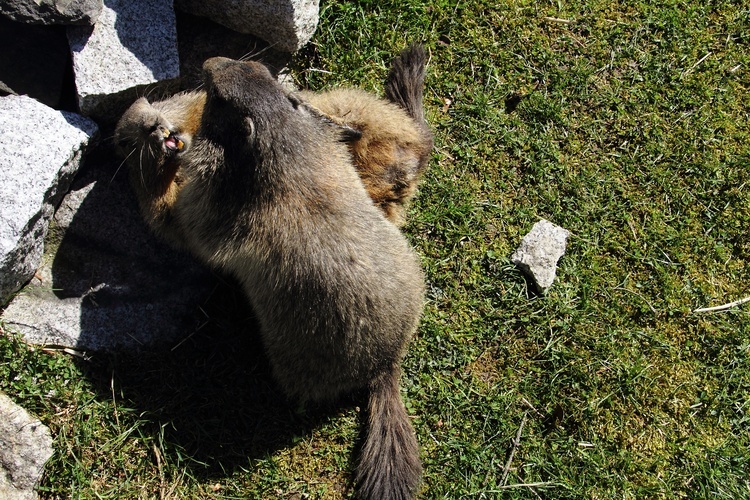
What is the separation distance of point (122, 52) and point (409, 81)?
215 cm

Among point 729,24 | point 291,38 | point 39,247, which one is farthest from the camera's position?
point 729,24

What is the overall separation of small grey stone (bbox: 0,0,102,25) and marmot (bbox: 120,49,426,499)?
32.0 inches

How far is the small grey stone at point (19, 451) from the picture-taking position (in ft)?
15.0

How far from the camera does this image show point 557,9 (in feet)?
20.2

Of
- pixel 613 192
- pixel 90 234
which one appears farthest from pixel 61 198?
pixel 613 192

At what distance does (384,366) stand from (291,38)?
2519 millimetres

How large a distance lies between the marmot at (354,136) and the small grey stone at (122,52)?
0.19 meters

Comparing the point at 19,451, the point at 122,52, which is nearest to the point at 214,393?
the point at 19,451

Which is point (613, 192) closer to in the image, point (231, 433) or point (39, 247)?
point (231, 433)

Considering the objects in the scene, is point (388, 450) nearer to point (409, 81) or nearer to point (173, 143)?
point (173, 143)

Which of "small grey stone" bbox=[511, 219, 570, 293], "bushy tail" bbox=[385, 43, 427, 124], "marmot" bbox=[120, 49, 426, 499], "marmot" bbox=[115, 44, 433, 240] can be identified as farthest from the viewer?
"small grey stone" bbox=[511, 219, 570, 293]

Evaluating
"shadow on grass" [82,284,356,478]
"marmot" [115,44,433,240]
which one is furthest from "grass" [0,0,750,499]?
"marmot" [115,44,433,240]

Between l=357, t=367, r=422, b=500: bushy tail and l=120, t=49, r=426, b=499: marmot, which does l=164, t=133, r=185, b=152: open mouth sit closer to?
l=120, t=49, r=426, b=499: marmot

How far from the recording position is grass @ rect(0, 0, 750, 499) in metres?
4.97
